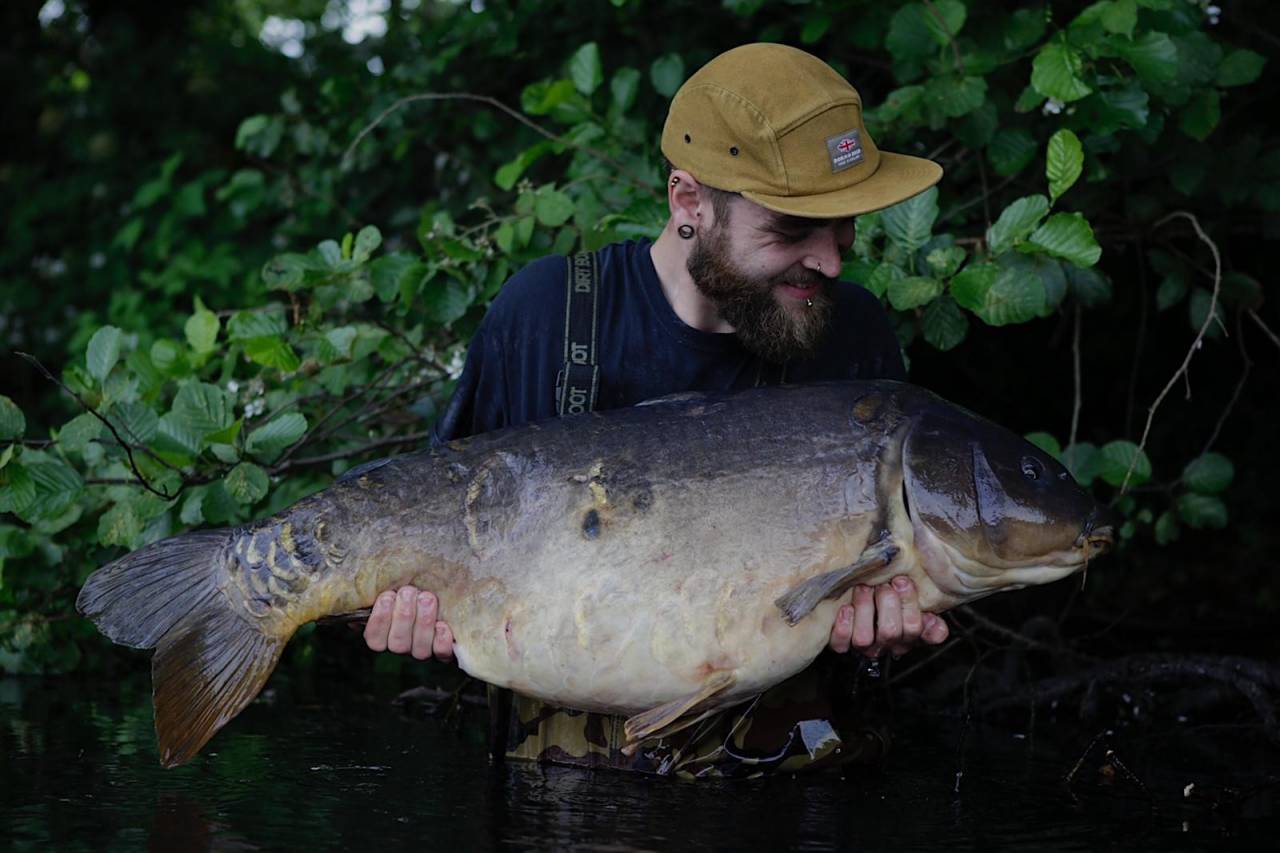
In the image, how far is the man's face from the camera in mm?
3467

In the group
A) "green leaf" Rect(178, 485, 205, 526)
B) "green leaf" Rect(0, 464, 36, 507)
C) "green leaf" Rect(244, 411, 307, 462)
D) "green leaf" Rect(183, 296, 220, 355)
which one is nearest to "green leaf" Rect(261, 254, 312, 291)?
"green leaf" Rect(183, 296, 220, 355)

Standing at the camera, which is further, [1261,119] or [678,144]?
[1261,119]

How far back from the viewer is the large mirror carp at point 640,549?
309cm

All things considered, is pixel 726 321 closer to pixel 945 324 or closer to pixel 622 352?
pixel 622 352

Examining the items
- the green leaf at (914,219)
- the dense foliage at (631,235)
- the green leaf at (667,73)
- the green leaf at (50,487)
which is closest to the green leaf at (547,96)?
the dense foliage at (631,235)

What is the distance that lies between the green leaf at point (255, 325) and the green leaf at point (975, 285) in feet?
6.32

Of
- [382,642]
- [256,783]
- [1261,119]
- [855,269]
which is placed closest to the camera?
[382,642]

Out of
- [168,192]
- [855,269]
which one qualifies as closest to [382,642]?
[855,269]

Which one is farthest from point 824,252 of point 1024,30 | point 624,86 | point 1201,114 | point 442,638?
point 624,86

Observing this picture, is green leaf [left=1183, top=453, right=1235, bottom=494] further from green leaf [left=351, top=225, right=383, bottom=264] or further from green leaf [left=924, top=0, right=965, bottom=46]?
green leaf [left=351, top=225, right=383, bottom=264]

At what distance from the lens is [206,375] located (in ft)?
16.0

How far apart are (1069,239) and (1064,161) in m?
0.19

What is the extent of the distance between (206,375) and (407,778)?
1797mm

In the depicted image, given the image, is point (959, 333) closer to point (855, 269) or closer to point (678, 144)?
point (855, 269)
